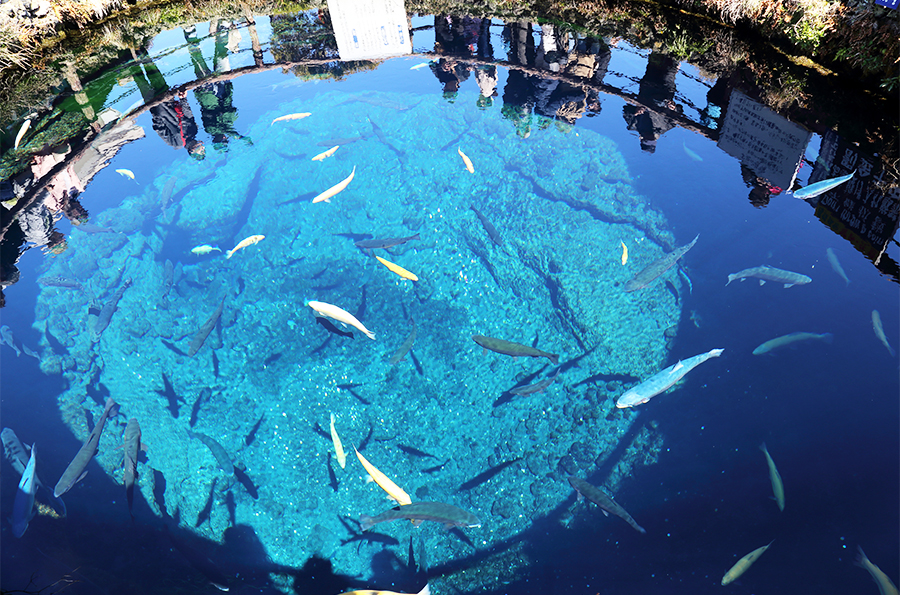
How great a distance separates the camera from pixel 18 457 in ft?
11.1

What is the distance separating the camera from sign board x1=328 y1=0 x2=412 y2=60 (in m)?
7.05

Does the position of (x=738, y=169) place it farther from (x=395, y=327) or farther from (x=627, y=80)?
(x=395, y=327)

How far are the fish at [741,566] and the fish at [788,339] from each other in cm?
171

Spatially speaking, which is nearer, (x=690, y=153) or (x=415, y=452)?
(x=415, y=452)

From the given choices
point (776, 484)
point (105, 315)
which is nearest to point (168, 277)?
point (105, 315)

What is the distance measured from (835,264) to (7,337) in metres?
8.22

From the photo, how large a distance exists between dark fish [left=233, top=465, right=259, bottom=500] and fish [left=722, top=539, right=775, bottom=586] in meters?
3.45

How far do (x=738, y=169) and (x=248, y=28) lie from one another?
8884 mm

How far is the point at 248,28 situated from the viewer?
8.20m

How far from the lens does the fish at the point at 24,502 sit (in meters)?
3.02

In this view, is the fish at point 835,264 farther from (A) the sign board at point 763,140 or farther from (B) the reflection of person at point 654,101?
(B) the reflection of person at point 654,101

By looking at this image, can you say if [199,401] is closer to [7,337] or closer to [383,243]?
[7,337]

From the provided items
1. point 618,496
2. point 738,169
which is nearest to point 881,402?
point 618,496

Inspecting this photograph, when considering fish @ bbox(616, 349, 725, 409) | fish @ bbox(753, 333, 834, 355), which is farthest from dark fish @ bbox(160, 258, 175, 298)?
fish @ bbox(753, 333, 834, 355)
